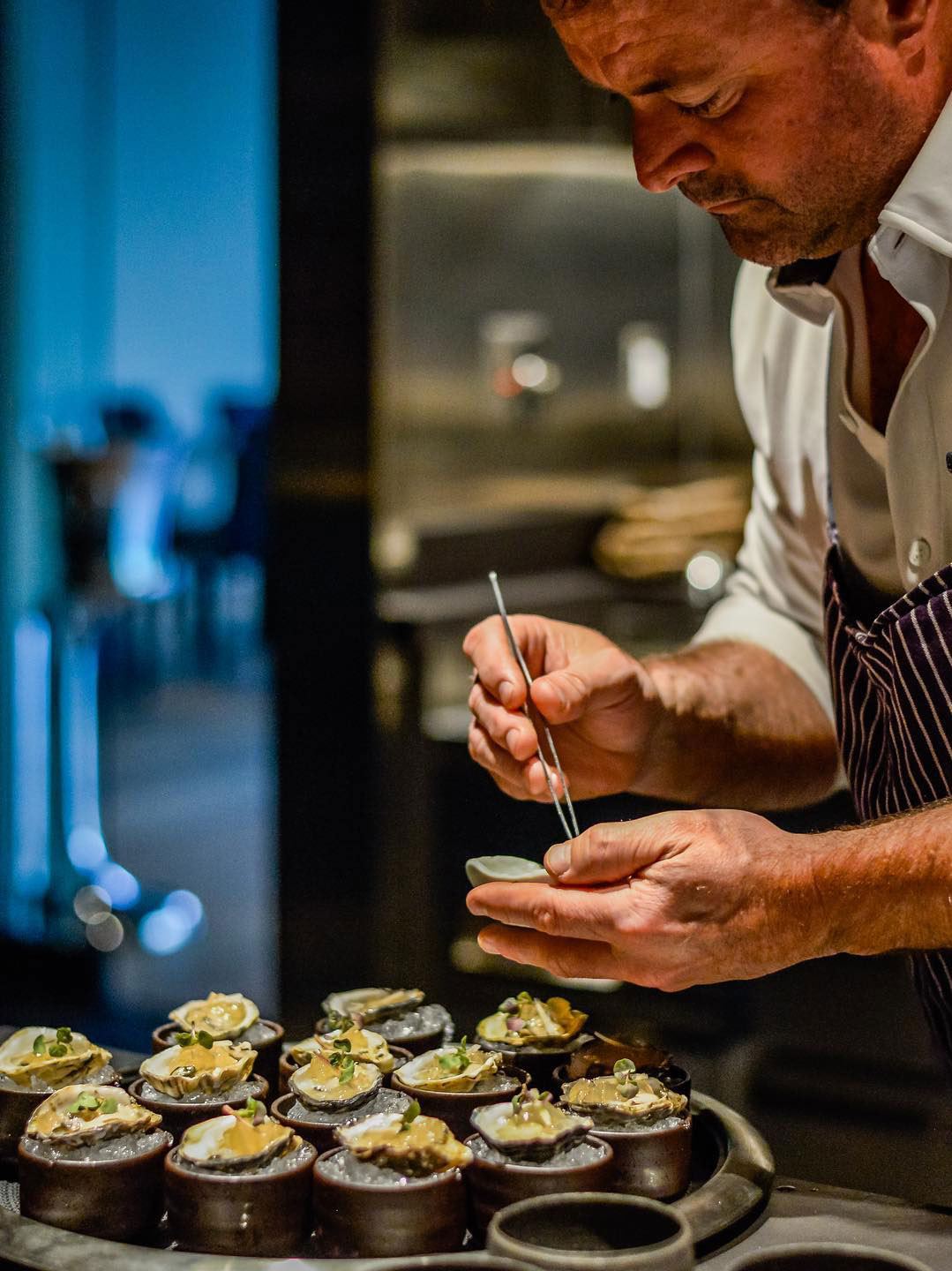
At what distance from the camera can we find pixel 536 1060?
63.9 inches

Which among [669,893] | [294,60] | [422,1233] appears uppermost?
[294,60]

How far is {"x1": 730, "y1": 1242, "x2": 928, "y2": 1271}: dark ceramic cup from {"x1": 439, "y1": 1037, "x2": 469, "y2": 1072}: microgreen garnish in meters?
0.41

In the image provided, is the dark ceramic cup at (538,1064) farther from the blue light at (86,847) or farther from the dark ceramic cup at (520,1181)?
the blue light at (86,847)

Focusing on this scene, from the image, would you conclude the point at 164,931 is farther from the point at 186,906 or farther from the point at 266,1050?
Result: the point at 266,1050

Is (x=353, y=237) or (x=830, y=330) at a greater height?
(x=353, y=237)

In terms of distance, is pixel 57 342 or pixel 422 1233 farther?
pixel 57 342

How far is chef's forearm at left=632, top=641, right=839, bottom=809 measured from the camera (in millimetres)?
2031

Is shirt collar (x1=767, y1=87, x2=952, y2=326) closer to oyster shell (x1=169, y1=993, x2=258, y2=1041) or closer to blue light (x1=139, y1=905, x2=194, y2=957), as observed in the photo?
oyster shell (x1=169, y1=993, x2=258, y2=1041)

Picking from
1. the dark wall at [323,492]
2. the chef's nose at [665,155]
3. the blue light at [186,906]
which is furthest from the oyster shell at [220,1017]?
the blue light at [186,906]

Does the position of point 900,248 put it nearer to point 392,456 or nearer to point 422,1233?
point 422,1233

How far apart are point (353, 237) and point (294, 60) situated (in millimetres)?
478

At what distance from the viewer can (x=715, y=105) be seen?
1562mm

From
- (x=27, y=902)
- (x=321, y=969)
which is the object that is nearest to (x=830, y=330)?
(x=321, y=969)

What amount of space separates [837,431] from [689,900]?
82cm
